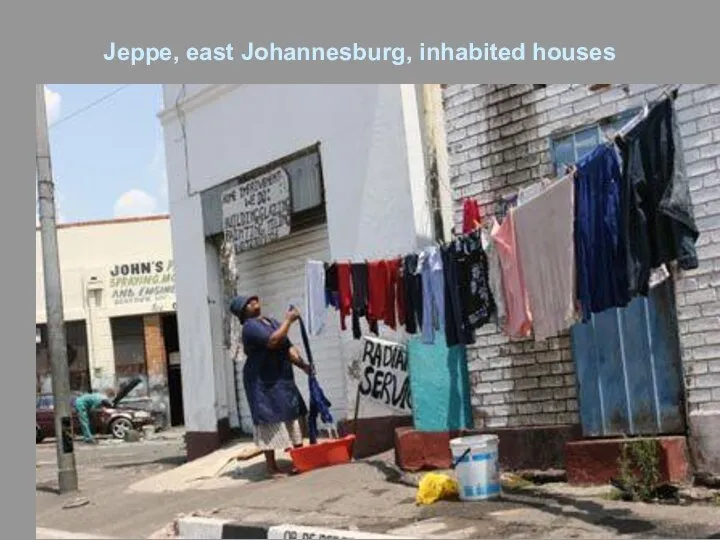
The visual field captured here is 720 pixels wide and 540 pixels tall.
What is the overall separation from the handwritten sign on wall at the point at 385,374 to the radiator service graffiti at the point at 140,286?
60.1 ft

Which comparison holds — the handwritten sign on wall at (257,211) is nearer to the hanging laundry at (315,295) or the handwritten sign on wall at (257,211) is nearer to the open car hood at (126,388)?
the hanging laundry at (315,295)

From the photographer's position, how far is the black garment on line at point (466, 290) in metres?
8.18

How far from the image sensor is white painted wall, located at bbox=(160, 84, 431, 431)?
1027 cm

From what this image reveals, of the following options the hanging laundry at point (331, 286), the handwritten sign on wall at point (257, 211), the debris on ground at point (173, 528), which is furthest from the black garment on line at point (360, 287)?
the handwritten sign on wall at point (257, 211)

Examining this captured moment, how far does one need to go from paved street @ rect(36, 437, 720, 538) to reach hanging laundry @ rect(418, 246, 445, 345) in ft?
4.64

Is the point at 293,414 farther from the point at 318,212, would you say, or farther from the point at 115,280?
the point at 115,280

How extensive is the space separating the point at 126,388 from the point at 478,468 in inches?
828

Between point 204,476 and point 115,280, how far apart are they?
18.1 m

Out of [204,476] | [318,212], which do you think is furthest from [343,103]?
[204,476]

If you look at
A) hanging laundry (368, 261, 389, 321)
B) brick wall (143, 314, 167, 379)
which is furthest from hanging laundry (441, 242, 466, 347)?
brick wall (143, 314, 167, 379)

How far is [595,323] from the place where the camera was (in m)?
8.34

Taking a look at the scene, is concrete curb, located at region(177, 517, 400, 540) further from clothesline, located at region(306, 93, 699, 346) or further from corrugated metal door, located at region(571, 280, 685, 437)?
corrugated metal door, located at region(571, 280, 685, 437)

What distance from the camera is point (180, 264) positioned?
13.6 metres

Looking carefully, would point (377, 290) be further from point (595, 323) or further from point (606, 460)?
point (606, 460)
